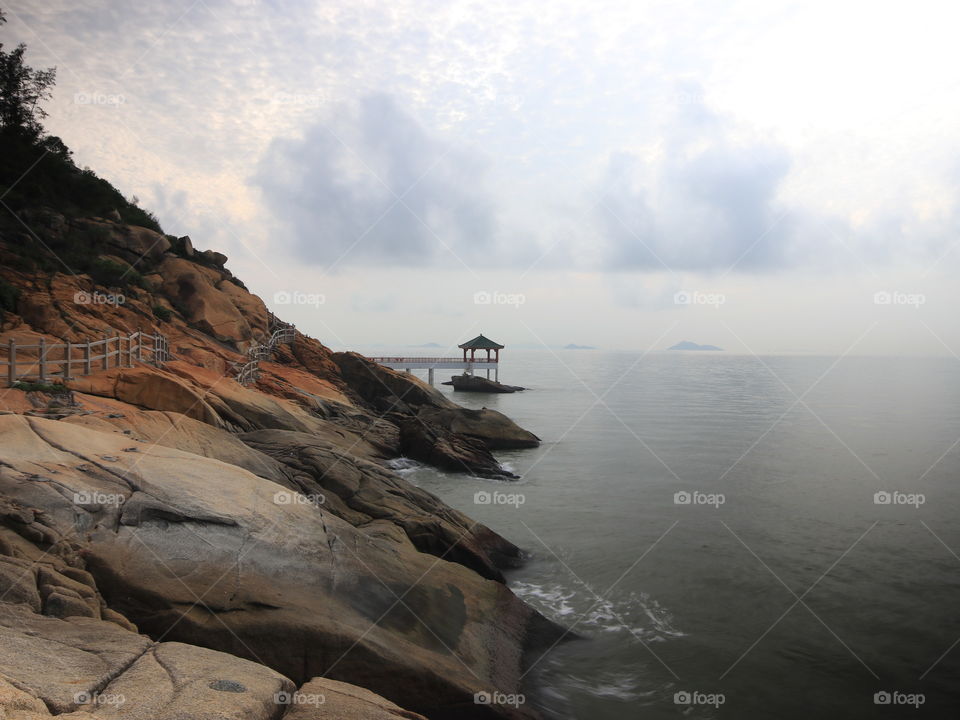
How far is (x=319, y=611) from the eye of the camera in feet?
29.2

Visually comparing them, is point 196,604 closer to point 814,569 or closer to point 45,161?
point 814,569

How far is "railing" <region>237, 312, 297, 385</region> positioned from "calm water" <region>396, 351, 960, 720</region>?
369 inches

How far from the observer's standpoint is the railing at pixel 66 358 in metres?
15.3

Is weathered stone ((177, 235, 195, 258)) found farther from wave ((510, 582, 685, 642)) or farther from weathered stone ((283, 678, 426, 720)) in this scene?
weathered stone ((283, 678, 426, 720))

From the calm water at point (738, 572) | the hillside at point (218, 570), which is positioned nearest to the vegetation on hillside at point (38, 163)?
the hillside at point (218, 570)

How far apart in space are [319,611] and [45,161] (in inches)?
1671

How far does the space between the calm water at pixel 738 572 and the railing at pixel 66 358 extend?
456 inches

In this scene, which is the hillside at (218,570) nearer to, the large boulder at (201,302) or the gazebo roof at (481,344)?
the large boulder at (201,302)

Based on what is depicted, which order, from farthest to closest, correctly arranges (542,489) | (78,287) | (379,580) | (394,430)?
1. (394,430)
2. (78,287)
3. (542,489)
4. (379,580)

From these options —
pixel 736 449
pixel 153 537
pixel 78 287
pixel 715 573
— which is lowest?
pixel 715 573

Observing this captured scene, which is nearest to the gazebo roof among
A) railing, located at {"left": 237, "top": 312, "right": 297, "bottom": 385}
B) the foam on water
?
railing, located at {"left": 237, "top": 312, "right": 297, "bottom": 385}

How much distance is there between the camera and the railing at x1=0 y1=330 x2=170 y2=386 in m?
15.3

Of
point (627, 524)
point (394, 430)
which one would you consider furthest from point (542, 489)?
point (394, 430)

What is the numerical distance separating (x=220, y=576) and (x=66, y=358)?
11.9m
